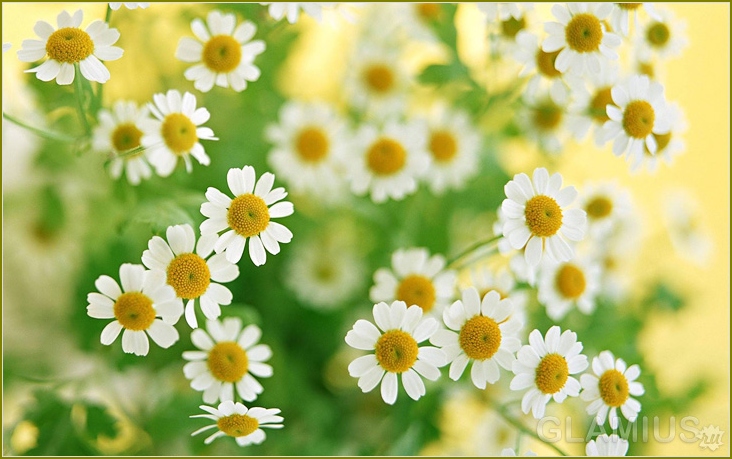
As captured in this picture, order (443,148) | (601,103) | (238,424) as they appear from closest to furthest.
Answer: (238,424) < (601,103) < (443,148)

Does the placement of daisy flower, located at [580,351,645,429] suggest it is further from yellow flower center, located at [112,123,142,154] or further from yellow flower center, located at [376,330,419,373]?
yellow flower center, located at [112,123,142,154]

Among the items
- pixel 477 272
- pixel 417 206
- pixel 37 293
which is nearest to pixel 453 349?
pixel 477 272

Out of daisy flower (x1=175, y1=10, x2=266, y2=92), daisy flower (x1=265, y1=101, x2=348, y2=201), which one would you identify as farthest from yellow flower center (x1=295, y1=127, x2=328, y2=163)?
daisy flower (x1=175, y1=10, x2=266, y2=92)

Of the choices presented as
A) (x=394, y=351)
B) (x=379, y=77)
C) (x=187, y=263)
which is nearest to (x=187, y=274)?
(x=187, y=263)

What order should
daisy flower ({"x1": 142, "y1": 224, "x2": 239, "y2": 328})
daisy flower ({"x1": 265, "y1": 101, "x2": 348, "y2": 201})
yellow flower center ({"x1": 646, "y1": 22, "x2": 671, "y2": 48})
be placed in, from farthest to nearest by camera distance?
1. daisy flower ({"x1": 265, "y1": 101, "x2": 348, "y2": 201})
2. yellow flower center ({"x1": 646, "y1": 22, "x2": 671, "y2": 48})
3. daisy flower ({"x1": 142, "y1": 224, "x2": 239, "y2": 328})

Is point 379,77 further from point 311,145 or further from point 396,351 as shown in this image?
point 396,351

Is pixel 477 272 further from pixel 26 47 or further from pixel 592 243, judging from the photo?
pixel 26 47
